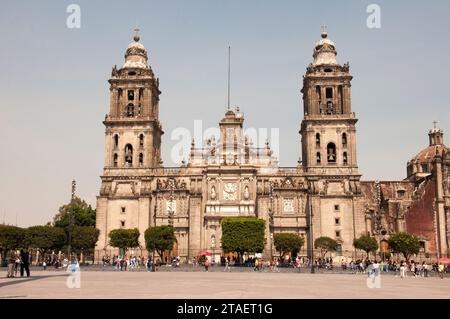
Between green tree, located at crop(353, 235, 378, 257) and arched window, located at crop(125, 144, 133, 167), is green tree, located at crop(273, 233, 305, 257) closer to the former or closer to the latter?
green tree, located at crop(353, 235, 378, 257)

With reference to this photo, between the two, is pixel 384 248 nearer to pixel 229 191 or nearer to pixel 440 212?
pixel 440 212

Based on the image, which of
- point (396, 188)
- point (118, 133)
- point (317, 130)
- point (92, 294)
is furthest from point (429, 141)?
point (92, 294)

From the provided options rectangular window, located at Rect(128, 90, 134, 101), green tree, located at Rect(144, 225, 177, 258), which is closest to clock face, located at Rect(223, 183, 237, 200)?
green tree, located at Rect(144, 225, 177, 258)

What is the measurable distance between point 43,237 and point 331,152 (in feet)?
122

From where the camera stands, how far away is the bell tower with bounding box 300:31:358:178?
65.4 m

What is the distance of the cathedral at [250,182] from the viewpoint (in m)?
→ 63.6

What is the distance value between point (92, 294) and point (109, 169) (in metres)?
49.7

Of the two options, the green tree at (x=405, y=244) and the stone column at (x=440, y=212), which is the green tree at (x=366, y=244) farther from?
the stone column at (x=440, y=212)

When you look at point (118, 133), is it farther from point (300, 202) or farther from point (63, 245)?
point (300, 202)

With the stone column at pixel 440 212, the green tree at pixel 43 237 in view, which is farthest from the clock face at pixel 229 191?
the stone column at pixel 440 212

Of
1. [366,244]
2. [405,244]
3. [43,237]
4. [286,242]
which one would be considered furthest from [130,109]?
[405,244]

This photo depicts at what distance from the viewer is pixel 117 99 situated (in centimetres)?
6825

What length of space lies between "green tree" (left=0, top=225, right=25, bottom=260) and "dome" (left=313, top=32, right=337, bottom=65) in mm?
43675

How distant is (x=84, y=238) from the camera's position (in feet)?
189
